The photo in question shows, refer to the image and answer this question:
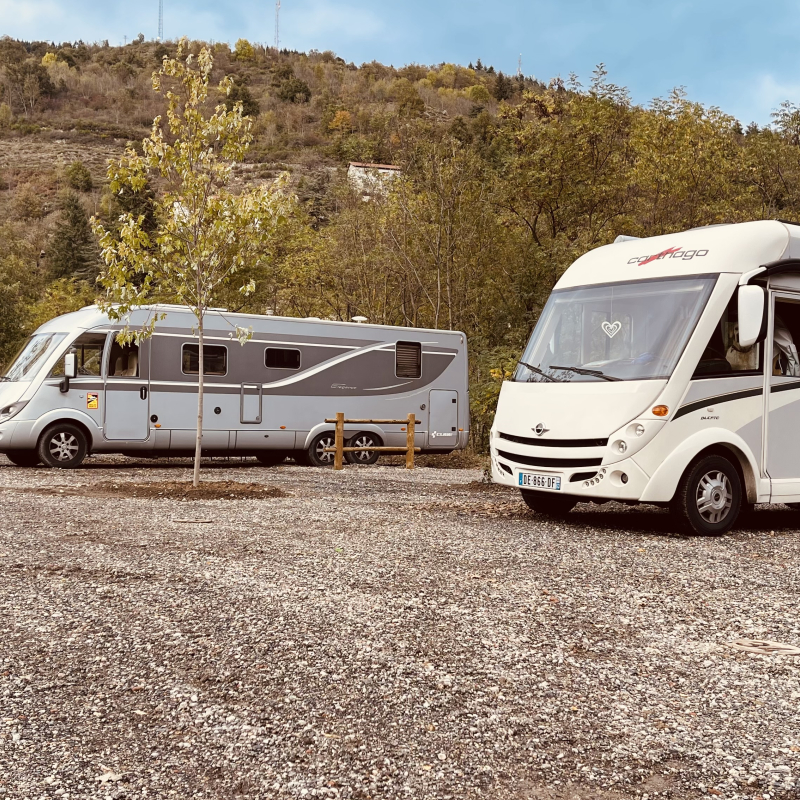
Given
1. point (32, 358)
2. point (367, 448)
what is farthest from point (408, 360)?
point (32, 358)

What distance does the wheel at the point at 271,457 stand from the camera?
17.2 m

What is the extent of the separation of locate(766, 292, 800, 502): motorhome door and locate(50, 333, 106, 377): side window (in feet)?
34.8

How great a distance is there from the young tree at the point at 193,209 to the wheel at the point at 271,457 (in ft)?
16.0

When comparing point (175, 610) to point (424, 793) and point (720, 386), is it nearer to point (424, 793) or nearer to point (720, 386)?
point (424, 793)

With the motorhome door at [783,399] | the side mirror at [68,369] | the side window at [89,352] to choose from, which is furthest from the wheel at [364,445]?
the motorhome door at [783,399]

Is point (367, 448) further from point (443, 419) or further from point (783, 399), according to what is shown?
point (783, 399)

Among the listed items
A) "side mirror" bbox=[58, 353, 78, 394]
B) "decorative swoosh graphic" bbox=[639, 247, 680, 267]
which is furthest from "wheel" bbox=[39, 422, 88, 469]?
"decorative swoosh graphic" bbox=[639, 247, 680, 267]

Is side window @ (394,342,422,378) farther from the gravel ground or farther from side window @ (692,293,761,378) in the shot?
side window @ (692,293,761,378)

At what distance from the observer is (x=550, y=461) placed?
862cm

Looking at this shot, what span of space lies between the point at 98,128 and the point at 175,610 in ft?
331

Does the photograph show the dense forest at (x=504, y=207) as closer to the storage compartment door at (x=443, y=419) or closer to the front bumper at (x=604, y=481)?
the storage compartment door at (x=443, y=419)

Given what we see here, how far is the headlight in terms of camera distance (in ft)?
47.7

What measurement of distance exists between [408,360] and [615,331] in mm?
9618

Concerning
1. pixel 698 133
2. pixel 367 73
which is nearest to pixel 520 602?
pixel 698 133
